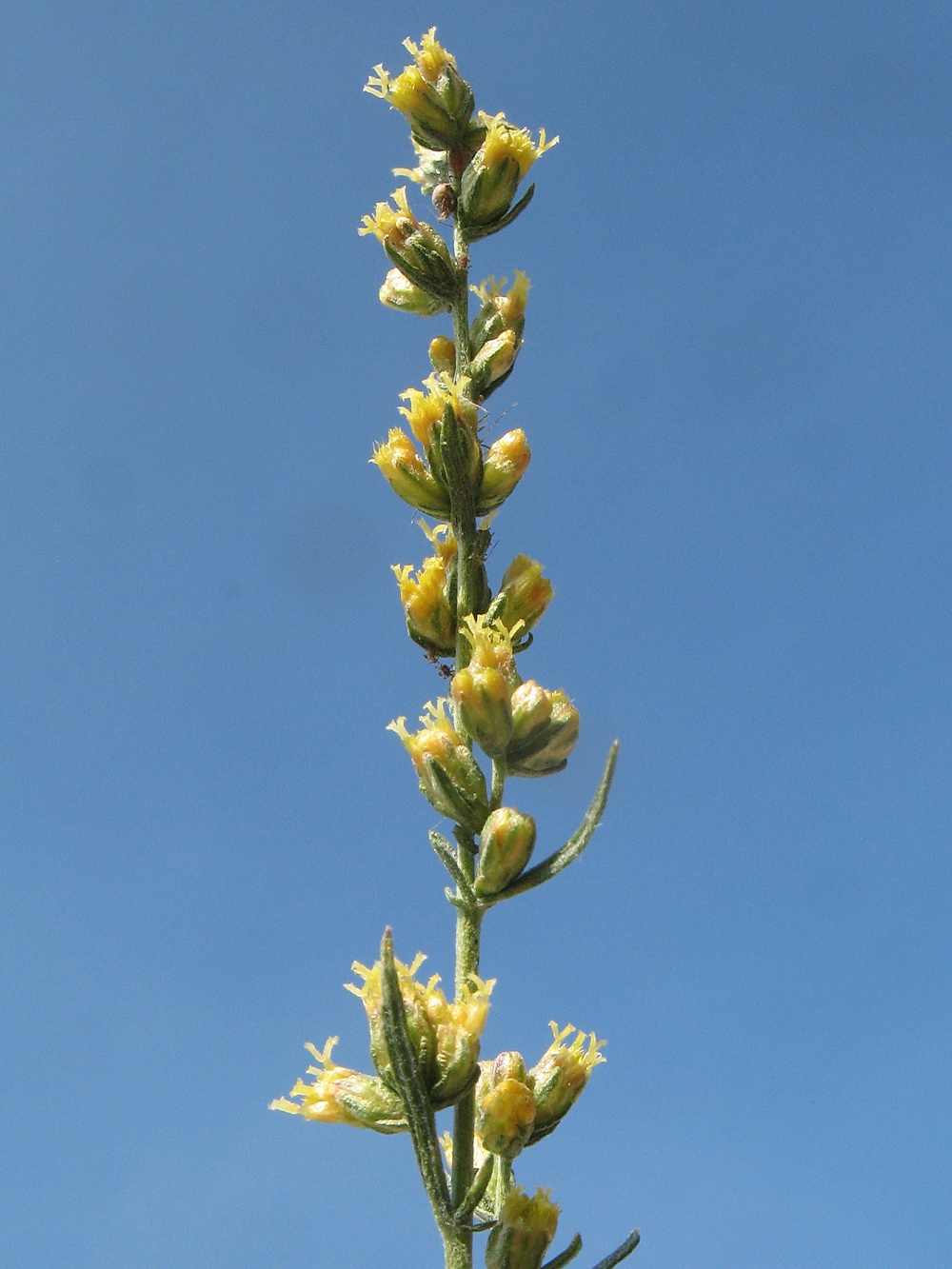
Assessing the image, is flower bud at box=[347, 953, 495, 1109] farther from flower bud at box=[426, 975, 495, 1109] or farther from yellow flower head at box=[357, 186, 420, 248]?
yellow flower head at box=[357, 186, 420, 248]

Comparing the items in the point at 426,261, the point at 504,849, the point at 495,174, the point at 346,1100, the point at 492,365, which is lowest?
the point at 346,1100

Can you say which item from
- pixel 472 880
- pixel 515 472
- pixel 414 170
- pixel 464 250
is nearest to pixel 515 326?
pixel 464 250

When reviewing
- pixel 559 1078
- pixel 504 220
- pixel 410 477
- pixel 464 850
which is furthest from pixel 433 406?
pixel 559 1078

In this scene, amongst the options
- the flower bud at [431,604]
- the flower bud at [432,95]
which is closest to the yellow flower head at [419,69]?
the flower bud at [432,95]

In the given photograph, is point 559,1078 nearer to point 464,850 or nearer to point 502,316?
point 464,850

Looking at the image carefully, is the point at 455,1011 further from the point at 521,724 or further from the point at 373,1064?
the point at 521,724
